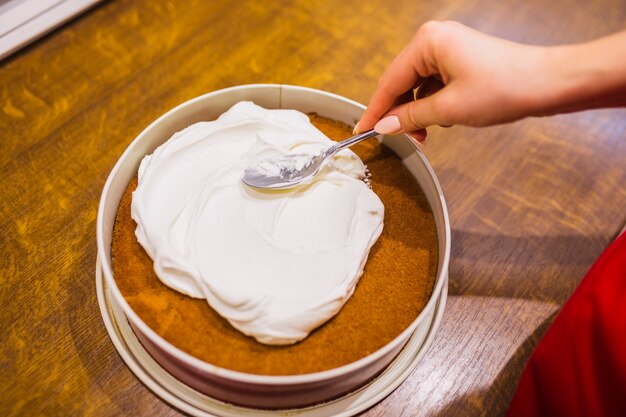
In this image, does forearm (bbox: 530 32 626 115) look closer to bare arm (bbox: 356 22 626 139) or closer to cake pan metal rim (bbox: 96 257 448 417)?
bare arm (bbox: 356 22 626 139)

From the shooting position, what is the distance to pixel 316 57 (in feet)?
4.92

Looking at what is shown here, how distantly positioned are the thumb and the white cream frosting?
116mm

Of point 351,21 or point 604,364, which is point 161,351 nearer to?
point 604,364

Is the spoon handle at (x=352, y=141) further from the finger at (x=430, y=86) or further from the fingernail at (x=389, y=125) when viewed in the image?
the finger at (x=430, y=86)

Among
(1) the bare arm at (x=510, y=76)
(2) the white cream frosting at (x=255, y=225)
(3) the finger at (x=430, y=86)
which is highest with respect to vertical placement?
(1) the bare arm at (x=510, y=76)

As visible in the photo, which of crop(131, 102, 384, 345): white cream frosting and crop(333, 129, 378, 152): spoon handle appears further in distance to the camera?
crop(333, 129, 378, 152): spoon handle

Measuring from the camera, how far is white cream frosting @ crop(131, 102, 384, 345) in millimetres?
856

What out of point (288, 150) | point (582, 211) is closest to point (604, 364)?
point (582, 211)

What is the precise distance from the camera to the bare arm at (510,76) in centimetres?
82

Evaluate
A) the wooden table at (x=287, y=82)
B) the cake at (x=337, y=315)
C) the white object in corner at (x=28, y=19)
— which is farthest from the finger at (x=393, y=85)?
the white object in corner at (x=28, y=19)

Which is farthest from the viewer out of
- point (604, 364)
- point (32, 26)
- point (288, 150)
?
point (32, 26)

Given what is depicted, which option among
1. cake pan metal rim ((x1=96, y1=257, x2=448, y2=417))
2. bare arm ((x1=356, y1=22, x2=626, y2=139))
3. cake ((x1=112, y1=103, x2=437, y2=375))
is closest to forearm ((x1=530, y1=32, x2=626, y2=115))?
bare arm ((x1=356, y1=22, x2=626, y2=139))

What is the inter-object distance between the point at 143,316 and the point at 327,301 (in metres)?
0.34

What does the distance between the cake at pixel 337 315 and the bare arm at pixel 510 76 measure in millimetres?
259
